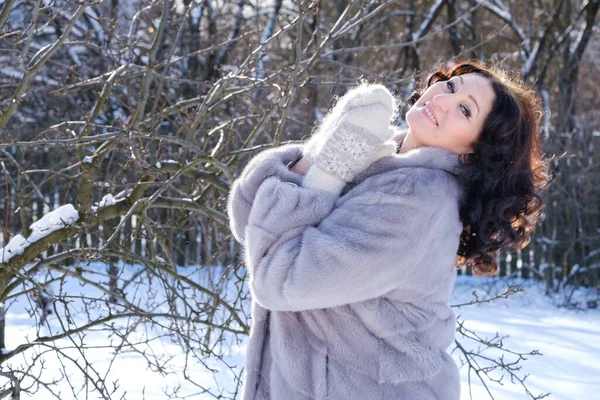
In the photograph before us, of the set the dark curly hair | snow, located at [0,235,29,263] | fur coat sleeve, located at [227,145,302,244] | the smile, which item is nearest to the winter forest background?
snow, located at [0,235,29,263]

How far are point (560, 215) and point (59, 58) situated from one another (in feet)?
18.8

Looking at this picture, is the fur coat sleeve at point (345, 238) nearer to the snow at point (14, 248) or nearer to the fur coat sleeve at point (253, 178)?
the fur coat sleeve at point (253, 178)

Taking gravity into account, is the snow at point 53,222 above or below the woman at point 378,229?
above

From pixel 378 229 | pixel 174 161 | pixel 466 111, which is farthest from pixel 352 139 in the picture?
pixel 174 161

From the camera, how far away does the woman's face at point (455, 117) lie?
1.83 m

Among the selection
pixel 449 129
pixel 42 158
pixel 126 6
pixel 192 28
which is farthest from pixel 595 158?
pixel 449 129

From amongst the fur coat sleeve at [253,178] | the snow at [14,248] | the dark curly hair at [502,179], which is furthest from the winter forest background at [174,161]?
the fur coat sleeve at [253,178]

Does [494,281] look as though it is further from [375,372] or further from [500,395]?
[375,372]

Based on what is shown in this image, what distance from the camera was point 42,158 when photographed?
28.1 ft

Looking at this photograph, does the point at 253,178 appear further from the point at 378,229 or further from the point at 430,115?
the point at 430,115

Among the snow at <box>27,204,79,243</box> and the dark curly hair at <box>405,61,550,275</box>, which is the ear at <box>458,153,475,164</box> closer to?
the dark curly hair at <box>405,61,550,275</box>

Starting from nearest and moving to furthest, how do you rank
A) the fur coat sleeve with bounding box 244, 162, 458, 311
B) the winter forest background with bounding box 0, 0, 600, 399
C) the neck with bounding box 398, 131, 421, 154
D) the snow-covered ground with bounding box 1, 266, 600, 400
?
the fur coat sleeve with bounding box 244, 162, 458, 311, the neck with bounding box 398, 131, 421, 154, the winter forest background with bounding box 0, 0, 600, 399, the snow-covered ground with bounding box 1, 266, 600, 400

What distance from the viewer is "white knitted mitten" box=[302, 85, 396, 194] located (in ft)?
5.54

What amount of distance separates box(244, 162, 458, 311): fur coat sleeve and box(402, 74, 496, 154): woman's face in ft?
0.45
